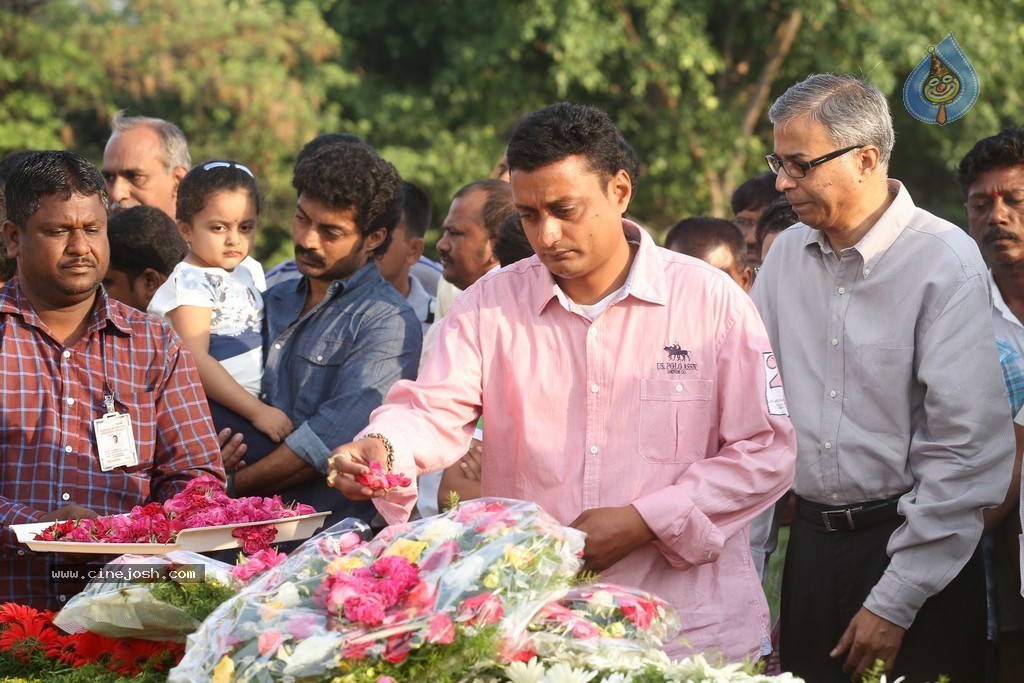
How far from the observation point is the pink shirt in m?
3.15

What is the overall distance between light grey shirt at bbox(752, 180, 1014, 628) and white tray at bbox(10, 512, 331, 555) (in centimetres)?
163

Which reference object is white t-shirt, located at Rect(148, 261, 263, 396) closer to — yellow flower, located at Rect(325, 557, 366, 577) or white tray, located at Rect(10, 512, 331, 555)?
white tray, located at Rect(10, 512, 331, 555)

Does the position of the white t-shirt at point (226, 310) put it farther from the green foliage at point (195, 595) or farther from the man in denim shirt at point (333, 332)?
the green foliage at point (195, 595)

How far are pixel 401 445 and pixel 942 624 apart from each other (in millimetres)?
1884

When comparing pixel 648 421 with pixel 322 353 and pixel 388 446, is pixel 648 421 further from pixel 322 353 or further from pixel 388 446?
pixel 322 353

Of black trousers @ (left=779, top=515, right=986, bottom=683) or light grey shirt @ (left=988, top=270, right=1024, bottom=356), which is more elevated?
light grey shirt @ (left=988, top=270, right=1024, bottom=356)

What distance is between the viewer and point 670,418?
10.5 ft

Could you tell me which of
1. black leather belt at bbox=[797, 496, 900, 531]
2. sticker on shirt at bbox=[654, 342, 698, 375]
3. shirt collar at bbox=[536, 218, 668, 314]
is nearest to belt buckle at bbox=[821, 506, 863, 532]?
black leather belt at bbox=[797, 496, 900, 531]

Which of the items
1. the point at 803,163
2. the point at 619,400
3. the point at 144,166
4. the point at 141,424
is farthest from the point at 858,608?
the point at 144,166

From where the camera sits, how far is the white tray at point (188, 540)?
3.07m

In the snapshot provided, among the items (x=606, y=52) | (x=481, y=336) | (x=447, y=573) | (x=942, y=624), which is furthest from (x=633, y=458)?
(x=606, y=52)

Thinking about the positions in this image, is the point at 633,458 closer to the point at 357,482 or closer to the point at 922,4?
the point at 357,482

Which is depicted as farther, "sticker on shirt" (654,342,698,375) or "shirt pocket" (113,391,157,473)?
"shirt pocket" (113,391,157,473)

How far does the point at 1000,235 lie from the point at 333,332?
2.37m
